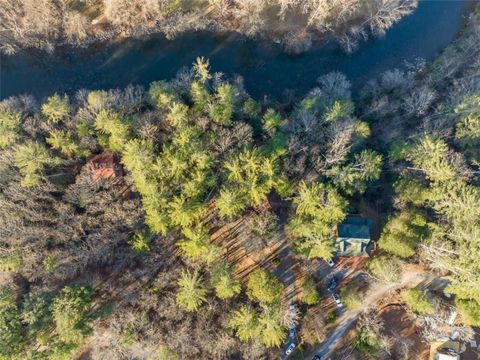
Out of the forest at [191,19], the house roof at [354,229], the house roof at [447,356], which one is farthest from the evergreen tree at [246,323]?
the forest at [191,19]

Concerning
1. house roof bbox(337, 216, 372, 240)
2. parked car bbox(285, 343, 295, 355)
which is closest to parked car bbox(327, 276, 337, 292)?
house roof bbox(337, 216, 372, 240)

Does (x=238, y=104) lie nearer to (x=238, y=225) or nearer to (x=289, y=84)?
(x=289, y=84)

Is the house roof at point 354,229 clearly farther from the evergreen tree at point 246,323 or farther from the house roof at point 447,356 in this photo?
the house roof at point 447,356

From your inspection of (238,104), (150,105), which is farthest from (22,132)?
(238,104)

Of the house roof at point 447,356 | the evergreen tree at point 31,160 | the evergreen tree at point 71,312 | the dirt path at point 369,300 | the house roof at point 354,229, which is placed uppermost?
the evergreen tree at point 31,160

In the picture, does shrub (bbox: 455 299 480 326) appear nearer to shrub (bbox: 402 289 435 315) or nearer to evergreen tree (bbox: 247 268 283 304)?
shrub (bbox: 402 289 435 315)

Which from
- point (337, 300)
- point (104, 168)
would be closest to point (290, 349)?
point (337, 300)

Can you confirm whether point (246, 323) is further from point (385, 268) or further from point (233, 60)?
point (233, 60)
